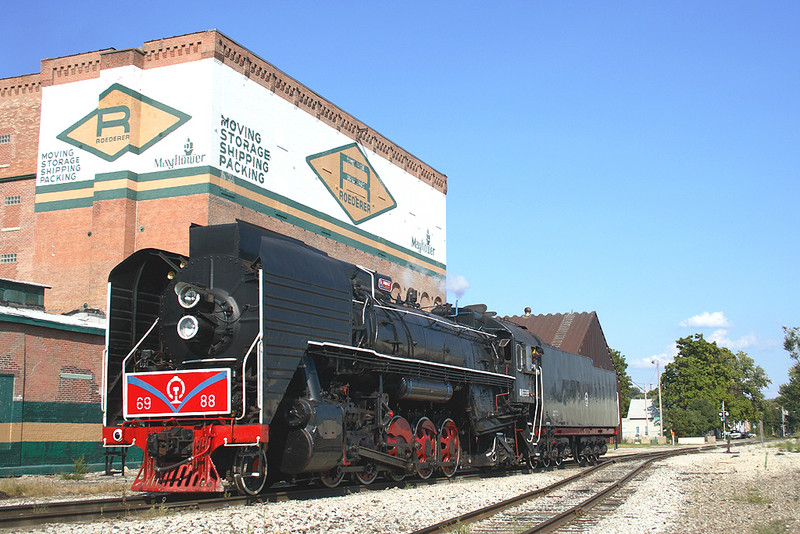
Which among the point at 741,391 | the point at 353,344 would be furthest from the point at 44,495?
the point at 741,391

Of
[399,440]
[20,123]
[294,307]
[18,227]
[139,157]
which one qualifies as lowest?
[399,440]

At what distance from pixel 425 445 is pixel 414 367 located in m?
1.79

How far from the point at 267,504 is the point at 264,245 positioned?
146 inches

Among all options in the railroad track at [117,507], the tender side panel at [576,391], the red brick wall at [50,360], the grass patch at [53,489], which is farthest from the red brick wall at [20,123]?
the railroad track at [117,507]

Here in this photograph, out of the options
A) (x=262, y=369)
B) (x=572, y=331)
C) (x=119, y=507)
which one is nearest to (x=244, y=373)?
(x=262, y=369)

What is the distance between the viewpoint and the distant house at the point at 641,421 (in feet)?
277

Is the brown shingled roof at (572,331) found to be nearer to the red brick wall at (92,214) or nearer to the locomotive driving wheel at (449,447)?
the red brick wall at (92,214)

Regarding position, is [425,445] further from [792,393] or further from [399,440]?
[792,393]

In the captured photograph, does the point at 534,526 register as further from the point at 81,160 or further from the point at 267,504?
the point at 81,160

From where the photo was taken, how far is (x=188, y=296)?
10211 mm

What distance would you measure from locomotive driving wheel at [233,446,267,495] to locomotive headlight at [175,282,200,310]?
219cm

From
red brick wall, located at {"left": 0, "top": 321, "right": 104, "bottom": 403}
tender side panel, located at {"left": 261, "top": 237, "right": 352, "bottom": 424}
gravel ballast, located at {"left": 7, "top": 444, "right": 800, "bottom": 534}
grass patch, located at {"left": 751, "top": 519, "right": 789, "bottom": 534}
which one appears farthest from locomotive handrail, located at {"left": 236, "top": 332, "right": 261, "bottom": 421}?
red brick wall, located at {"left": 0, "top": 321, "right": 104, "bottom": 403}

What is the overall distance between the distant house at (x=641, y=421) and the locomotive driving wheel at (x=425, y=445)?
72.3m

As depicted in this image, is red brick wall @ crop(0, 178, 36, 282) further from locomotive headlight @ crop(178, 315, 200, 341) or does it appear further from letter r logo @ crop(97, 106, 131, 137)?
locomotive headlight @ crop(178, 315, 200, 341)
